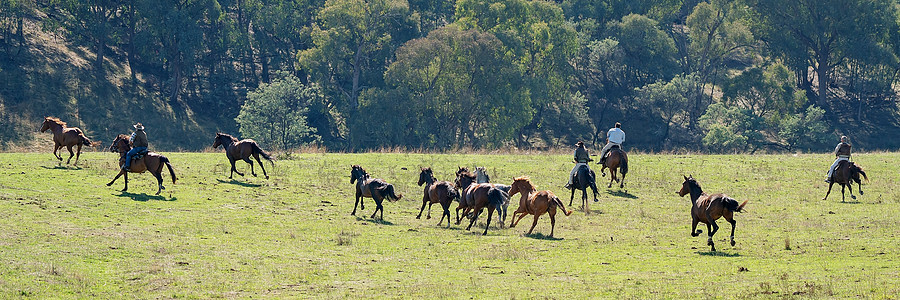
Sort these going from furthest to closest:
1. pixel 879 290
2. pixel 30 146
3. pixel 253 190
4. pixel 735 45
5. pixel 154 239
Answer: pixel 735 45 → pixel 30 146 → pixel 253 190 → pixel 154 239 → pixel 879 290

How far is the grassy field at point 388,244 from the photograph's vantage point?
58.5ft

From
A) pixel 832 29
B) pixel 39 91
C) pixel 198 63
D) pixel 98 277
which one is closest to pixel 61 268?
pixel 98 277

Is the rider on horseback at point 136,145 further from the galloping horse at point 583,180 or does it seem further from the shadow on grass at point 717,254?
the shadow on grass at point 717,254

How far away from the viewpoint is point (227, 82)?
87.6 m

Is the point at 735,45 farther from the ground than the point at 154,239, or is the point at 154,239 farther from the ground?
the point at 735,45

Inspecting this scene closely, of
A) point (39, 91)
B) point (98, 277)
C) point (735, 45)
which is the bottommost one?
point (98, 277)

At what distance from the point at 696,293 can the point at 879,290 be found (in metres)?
3.02

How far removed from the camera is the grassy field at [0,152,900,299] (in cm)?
1783

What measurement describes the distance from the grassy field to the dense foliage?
35.7 meters

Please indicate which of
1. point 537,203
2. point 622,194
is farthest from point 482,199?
point 622,194

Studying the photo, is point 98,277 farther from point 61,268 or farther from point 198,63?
point 198,63

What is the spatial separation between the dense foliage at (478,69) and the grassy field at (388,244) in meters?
35.7

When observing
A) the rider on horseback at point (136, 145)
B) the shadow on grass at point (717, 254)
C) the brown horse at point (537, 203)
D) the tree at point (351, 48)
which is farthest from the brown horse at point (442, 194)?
the tree at point (351, 48)

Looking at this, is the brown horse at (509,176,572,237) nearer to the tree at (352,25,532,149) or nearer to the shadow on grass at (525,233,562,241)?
the shadow on grass at (525,233,562,241)
